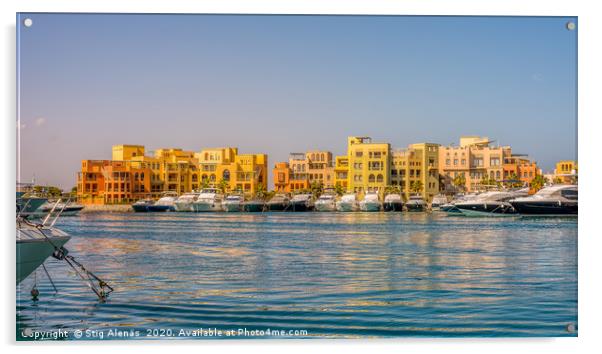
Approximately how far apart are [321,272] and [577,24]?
481cm

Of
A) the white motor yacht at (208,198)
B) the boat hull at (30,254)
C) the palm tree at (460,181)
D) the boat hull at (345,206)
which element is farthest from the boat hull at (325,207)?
the boat hull at (30,254)

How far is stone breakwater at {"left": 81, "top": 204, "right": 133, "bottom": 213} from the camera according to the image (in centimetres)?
1483

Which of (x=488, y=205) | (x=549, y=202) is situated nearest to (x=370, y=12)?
(x=549, y=202)

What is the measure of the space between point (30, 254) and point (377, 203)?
2035 cm

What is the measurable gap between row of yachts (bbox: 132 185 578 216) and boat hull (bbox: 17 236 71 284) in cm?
835

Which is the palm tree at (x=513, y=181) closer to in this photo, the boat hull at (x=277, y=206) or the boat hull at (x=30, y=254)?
the boat hull at (x=277, y=206)

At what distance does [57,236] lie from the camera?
6.53 meters

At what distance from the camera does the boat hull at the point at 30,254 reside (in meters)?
5.70

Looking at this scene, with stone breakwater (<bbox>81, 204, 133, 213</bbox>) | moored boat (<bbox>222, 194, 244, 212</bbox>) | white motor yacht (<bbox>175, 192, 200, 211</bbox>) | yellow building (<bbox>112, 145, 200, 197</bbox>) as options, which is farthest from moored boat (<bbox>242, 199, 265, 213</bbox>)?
yellow building (<bbox>112, 145, 200, 197</bbox>)

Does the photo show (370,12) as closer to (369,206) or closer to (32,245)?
(32,245)

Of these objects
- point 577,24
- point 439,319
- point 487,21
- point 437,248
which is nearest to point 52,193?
point 439,319

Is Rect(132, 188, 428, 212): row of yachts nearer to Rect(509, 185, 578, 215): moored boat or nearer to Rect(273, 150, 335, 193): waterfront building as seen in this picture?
Rect(273, 150, 335, 193): waterfront building

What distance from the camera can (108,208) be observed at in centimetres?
1608

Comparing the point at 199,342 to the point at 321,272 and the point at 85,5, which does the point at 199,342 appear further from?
the point at 321,272
